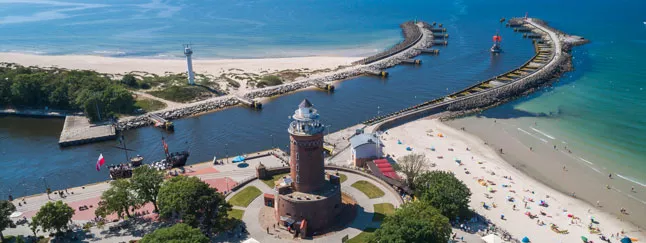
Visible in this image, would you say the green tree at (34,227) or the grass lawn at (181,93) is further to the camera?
the grass lawn at (181,93)

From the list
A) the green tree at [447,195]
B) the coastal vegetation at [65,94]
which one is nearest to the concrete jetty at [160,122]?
the coastal vegetation at [65,94]

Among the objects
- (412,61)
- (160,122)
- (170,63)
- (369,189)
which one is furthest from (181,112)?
(412,61)

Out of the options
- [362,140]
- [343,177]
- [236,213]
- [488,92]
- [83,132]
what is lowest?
[236,213]

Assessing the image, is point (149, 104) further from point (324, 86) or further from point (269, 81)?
point (324, 86)

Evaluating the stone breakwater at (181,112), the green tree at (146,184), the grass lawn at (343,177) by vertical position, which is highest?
the stone breakwater at (181,112)

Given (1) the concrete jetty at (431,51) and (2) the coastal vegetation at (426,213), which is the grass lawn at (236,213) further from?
(1) the concrete jetty at (431,51)

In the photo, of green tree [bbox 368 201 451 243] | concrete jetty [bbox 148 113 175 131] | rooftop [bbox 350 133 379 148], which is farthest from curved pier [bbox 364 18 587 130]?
green tree [bbox 368 201 451 243]
